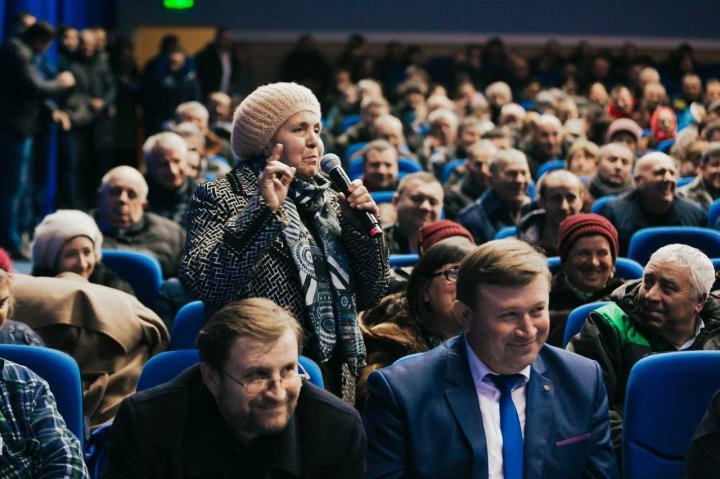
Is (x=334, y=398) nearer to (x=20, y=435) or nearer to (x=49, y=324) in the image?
(x=20, y=435)

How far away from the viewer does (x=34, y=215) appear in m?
9.52

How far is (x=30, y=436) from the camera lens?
2.60 m

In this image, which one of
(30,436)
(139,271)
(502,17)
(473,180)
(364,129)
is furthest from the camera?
(502,17)

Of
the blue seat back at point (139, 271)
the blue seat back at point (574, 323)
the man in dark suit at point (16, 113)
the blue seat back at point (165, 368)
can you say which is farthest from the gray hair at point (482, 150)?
the blue seat back at point (165, 368)

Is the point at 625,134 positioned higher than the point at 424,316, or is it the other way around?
the point at 625,134

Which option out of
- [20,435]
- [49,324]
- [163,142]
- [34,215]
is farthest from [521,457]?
[34,215]

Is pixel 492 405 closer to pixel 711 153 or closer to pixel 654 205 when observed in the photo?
pixel 654 205

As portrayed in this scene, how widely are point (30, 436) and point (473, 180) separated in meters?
4.98

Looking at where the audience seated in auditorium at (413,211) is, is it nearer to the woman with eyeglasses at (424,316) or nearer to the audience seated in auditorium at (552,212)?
the audience seated in auditorium at (552,212)

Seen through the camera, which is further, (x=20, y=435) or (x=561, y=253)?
(x=561, y=253)

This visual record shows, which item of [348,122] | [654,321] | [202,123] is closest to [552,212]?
[654,321]

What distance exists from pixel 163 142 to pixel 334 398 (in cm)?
393

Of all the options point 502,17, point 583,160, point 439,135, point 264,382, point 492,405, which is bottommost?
point 492,405

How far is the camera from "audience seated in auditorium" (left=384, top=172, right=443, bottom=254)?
546cm
